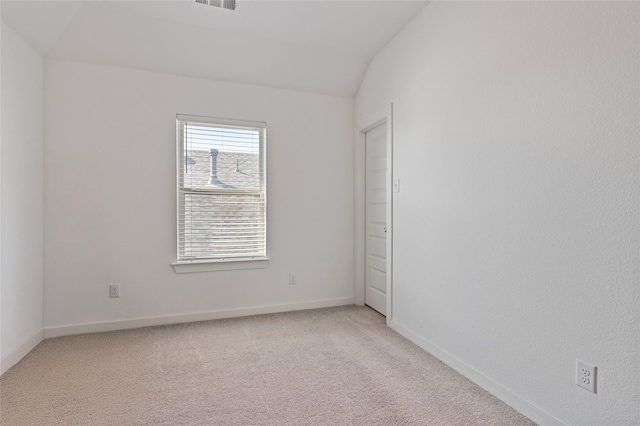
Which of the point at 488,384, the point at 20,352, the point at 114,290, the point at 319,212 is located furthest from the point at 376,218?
the point at 20,352

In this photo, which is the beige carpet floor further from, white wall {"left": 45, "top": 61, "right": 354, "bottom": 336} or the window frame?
the window frame

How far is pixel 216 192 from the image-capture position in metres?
3.32

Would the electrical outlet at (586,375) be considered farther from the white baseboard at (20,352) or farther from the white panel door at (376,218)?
the white baseboard at (20,352)

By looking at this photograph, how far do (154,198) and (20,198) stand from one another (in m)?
0.93

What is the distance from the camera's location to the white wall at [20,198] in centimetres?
227

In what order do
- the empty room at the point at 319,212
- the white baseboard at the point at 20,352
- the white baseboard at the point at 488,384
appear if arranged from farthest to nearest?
the white baseboard at the point at 20,352 < the white baseboard at the point at 488,384 < the empty room at the point at 319,212

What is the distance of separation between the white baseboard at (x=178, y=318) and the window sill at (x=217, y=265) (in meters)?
0.43

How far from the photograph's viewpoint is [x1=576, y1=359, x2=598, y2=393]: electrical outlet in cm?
148

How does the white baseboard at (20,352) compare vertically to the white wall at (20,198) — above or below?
below

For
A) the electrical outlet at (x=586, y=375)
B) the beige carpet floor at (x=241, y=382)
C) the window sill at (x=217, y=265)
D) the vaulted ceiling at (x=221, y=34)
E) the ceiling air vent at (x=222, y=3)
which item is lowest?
the beige carpet floor at (x=241, y=382)

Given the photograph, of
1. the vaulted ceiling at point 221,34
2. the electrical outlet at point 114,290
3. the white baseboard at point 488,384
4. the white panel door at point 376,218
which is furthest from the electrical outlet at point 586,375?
the electrical outlet at point 114,290

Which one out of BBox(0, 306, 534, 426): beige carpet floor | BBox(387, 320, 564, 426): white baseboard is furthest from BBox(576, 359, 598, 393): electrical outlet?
BBox(0, 306, 534, 426): beige carpet floor

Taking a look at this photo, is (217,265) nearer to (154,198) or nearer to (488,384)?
(154,198)

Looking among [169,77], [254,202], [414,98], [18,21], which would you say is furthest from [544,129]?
[18,21]
